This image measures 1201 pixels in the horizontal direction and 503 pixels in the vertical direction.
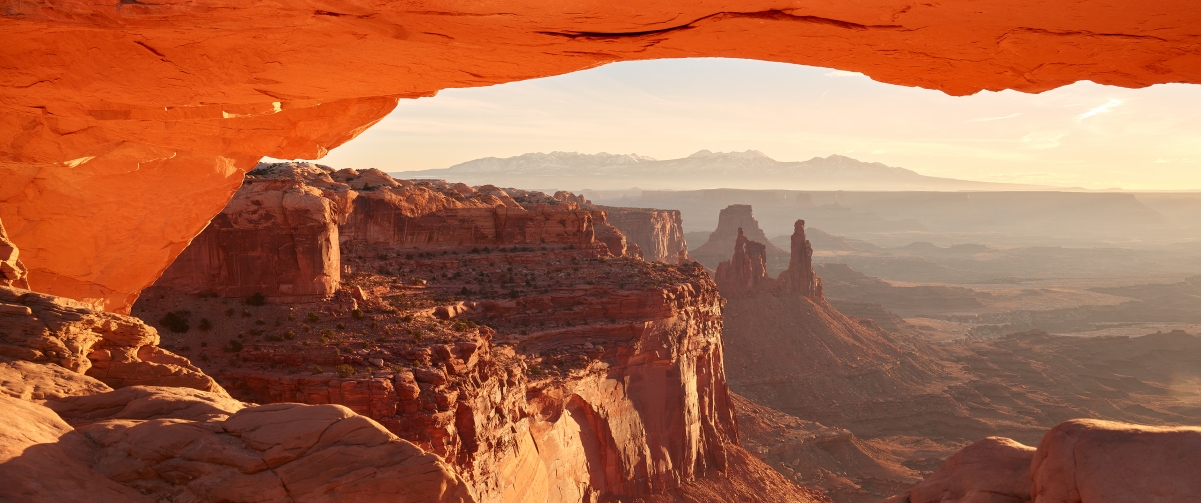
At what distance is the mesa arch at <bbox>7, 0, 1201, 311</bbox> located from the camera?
19.5 ft

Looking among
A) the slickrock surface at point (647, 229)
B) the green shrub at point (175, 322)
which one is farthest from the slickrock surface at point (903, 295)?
the green shrub at point (175, 322)

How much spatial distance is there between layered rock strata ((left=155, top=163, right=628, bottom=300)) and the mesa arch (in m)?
18.9

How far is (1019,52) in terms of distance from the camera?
679cm

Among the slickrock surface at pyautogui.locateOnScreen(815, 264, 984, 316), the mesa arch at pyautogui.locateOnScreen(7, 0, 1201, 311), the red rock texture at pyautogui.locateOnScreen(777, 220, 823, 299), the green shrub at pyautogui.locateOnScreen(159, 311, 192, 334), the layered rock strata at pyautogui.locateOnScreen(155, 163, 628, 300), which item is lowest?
the slickrock surface at pyautogui.locateOnScreen(815, 264, 984, 316)

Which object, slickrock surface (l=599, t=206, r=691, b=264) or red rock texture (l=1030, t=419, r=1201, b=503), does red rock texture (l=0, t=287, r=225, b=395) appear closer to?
red rock texture (l=1030, t=419, r=1201, b=503)

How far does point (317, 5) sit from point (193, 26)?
1.21 meters

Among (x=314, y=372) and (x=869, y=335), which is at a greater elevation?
(x=314, y=372)

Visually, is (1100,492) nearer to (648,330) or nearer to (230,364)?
(230,364)

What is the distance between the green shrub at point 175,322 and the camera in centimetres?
2689

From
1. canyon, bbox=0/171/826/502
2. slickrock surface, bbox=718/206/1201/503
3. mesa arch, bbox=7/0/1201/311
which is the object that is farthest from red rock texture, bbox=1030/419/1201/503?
slickrock surface, bbox=718/206/1201/503

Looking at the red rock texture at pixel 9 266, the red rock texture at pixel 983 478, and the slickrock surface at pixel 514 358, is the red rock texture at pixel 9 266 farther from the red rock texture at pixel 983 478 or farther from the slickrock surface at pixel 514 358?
the slickrock surface at pixel 514 358

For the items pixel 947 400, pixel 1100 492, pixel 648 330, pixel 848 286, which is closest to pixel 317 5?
pixel 1100 492

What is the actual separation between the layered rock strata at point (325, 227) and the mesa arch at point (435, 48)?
18.9 m

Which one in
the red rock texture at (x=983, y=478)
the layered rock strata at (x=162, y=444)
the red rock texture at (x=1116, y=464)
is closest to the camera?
the red rock texture at (x=1116, y=464)
